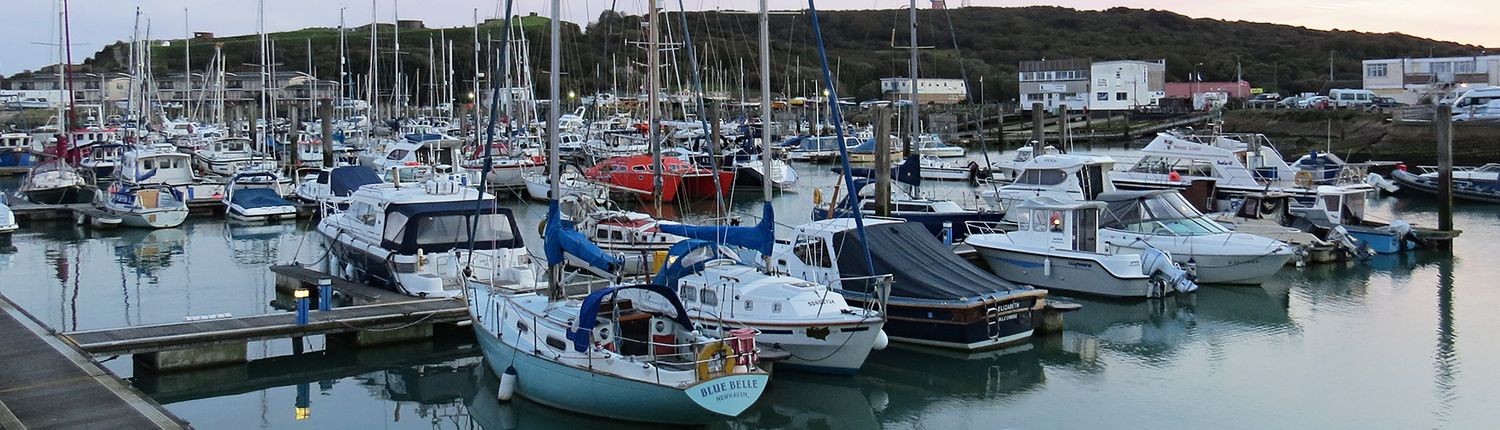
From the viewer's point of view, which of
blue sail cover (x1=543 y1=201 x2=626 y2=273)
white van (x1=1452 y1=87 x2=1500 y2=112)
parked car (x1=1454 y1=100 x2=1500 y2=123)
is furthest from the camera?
white van (x1=1452 y1=87 x2=1500 y2=112)

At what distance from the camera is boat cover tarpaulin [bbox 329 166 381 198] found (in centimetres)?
3531

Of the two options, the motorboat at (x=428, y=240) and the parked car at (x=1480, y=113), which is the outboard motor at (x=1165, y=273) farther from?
the parked car at (x=1480, y=113)

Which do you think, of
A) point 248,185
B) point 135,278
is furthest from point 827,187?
point 135,278

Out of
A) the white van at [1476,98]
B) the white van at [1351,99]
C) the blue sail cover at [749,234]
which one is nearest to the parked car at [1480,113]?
the white van at [1476,98]

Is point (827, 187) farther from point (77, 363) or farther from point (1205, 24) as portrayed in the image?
point (1205, 24)

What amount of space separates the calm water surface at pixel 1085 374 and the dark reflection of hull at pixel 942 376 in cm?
4

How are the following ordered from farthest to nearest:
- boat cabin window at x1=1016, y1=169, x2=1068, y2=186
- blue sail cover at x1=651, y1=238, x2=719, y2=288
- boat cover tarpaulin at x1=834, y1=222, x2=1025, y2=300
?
boat cabin window at x1=1016, y1=169, x2=1068, y2=186 < boat cover tarpaulin at x1=834, y1=222, x2=1025, y2=300 < blue sail cover at x1=651, y1=238, x2=719, y2=288

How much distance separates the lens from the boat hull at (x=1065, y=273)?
78.0ft

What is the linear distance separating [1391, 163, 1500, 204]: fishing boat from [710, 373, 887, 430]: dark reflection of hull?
1270 inches

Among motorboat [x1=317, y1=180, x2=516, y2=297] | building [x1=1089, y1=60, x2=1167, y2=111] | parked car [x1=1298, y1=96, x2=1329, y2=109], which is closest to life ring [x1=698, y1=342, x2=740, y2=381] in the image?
motorboat [x1=317, y1=180, x2=516, y2=297]

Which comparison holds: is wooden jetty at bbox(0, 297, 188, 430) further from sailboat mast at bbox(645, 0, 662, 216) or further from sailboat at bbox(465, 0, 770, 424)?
sailboat mast at bbox(645, 0, 662, 216)

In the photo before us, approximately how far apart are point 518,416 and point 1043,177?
17.8 m

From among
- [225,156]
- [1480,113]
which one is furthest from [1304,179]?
[225,156]

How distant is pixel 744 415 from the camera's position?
1622 cm
